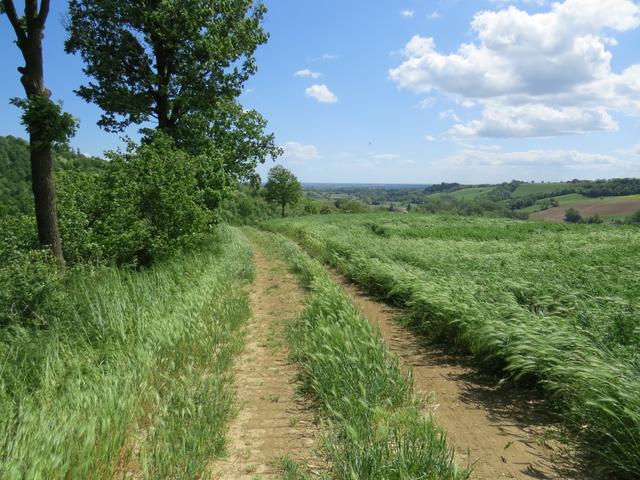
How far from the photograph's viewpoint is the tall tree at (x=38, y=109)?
21.4 feet

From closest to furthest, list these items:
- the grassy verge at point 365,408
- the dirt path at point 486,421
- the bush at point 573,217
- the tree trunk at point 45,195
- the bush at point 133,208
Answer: the grassy verge at point 365,408 → the dirt path at point 486,421 → the tree trunk at point 45,195 → the bush at point 133,208 → the bush at point 573,217

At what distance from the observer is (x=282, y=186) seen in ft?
237

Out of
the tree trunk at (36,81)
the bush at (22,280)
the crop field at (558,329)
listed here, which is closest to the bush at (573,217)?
the crop field at (558,329)

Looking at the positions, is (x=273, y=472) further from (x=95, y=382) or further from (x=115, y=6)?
(x=115, y=6)

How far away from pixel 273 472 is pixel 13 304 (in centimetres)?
496

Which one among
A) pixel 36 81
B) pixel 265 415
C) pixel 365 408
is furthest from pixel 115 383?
pixel 36 81

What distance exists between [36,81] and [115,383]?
5.69 metres

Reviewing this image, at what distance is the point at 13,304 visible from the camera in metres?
5.99

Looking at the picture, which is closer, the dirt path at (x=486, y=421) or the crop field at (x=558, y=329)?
the dirt path at (x=486, y=421)

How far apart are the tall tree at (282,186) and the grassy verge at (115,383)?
213 feet

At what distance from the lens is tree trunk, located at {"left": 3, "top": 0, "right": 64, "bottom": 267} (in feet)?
21.8

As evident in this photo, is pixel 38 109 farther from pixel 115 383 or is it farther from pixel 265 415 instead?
pixel 265 415

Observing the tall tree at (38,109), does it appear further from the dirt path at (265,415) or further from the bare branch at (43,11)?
the dirt path at (265,415)

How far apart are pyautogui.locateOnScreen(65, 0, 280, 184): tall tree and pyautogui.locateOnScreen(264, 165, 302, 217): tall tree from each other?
53.6 meters
